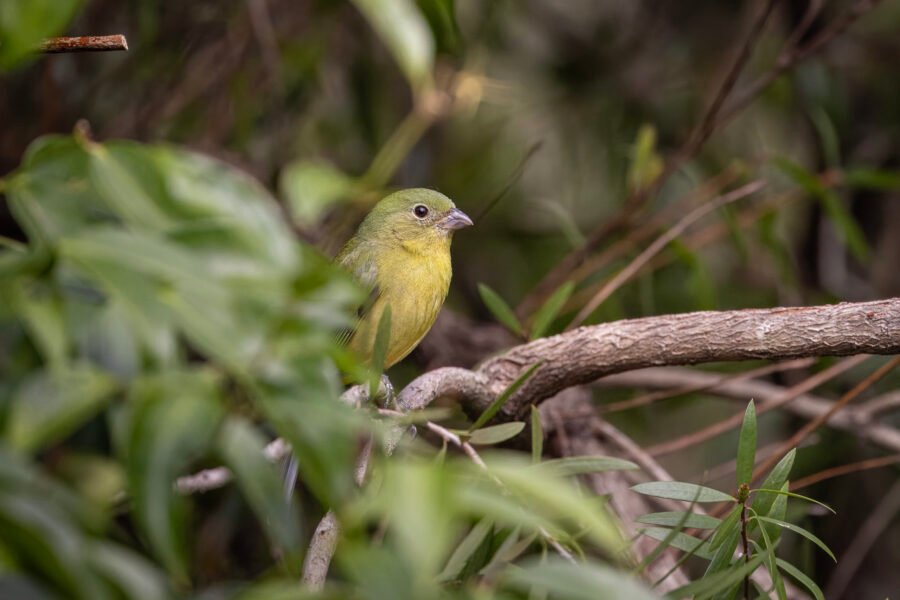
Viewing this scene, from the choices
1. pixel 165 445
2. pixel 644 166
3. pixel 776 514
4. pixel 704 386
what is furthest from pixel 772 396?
pixel 165 445

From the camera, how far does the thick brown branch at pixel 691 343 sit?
225 centimetres

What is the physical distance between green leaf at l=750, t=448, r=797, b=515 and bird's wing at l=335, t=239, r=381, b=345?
5.88 feet

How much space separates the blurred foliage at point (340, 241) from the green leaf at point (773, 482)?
7 cm

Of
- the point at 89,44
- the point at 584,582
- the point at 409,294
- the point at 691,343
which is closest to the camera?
the point at 584,582

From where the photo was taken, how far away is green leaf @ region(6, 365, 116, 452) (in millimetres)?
1045

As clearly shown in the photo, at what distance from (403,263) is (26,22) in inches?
108

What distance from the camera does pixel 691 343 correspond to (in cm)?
247

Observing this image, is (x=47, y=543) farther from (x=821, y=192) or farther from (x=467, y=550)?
(x=821, y=192)

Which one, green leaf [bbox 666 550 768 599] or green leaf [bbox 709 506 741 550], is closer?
green leaf [bbox 666 550 768 599]

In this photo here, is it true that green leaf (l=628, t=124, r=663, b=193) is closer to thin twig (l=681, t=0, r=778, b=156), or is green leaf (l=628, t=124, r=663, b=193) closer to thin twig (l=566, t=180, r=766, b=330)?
thin twig (l=681, t=0, r=778, b=156)

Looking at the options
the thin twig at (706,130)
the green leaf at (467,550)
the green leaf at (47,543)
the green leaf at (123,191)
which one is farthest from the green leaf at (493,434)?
the thin twig at (706,130)

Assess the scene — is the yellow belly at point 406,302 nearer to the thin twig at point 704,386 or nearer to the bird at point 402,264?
the bird at point 402,264

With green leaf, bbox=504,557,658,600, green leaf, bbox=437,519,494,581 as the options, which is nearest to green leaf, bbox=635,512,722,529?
green leaf, bbox=437,519,494,581

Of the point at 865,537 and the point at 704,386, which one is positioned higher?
the point at 704,386
